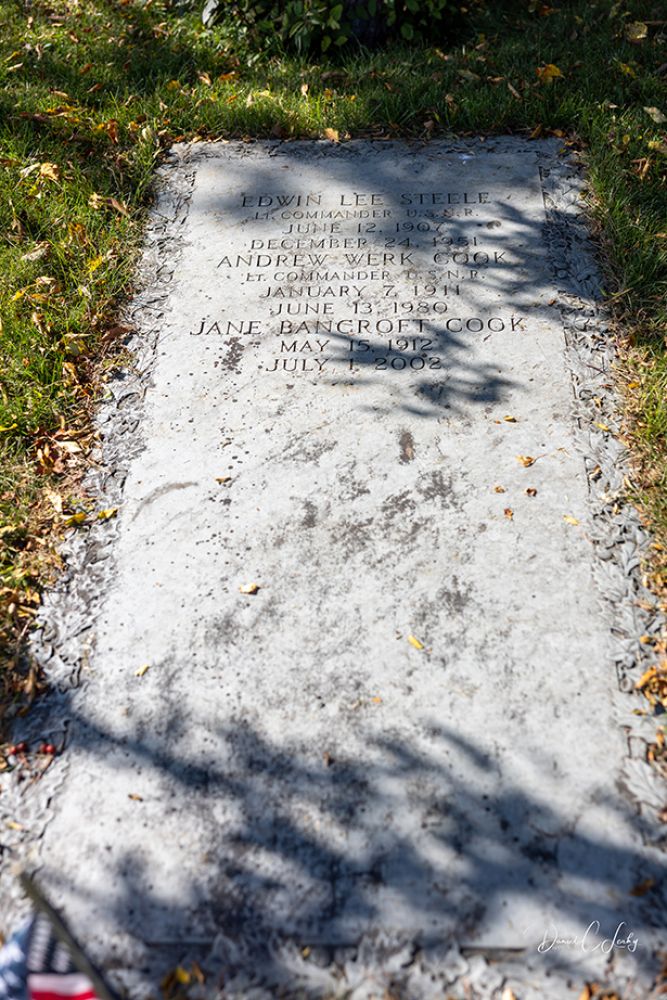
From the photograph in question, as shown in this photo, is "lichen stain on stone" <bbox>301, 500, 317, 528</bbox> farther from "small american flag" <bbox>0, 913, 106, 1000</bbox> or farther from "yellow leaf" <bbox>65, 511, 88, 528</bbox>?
"small american flag" <bbox>0, 913, 106, 1000</bbox>

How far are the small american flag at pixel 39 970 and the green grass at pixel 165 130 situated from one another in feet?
2.57

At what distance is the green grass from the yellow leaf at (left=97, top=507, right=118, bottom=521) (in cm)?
13

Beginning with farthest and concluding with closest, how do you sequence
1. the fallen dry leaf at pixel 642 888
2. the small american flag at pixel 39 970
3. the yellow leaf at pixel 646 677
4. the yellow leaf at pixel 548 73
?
the yellow leaf at pixel 548 73, the yellow leaf at pixel 646 677, the fallen dry leaf at pixel 642 888, the small american flag at pixel 39 970

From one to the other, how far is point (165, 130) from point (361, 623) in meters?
3.25

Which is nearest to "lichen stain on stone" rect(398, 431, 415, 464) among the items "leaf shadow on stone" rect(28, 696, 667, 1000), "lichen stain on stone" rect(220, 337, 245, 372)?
"lichen stain on stone" rect(220, 337, 245, 372)

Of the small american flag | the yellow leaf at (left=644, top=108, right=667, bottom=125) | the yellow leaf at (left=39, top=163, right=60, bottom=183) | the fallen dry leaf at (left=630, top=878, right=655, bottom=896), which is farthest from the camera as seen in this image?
the yellow leaf at (left=644, top=108, right=667, bottom=125)

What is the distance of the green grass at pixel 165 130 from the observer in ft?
11.4

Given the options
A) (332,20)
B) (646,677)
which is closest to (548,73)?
(332,20)

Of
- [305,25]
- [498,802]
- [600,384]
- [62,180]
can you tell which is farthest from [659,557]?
[305,25]

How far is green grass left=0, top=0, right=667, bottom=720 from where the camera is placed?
11.4ft

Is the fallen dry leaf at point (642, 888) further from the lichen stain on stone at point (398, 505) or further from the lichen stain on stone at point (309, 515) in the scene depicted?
the lichen stain on stone at point (309, 515)

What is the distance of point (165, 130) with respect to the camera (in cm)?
488

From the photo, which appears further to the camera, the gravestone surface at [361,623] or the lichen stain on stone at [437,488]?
the lichen stain on stone at [437,488]

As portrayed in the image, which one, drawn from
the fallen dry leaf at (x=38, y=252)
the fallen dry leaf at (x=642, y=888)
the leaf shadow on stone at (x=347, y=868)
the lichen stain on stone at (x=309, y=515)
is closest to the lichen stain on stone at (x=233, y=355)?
the lichen stain on stone at (x=309, y=515)
